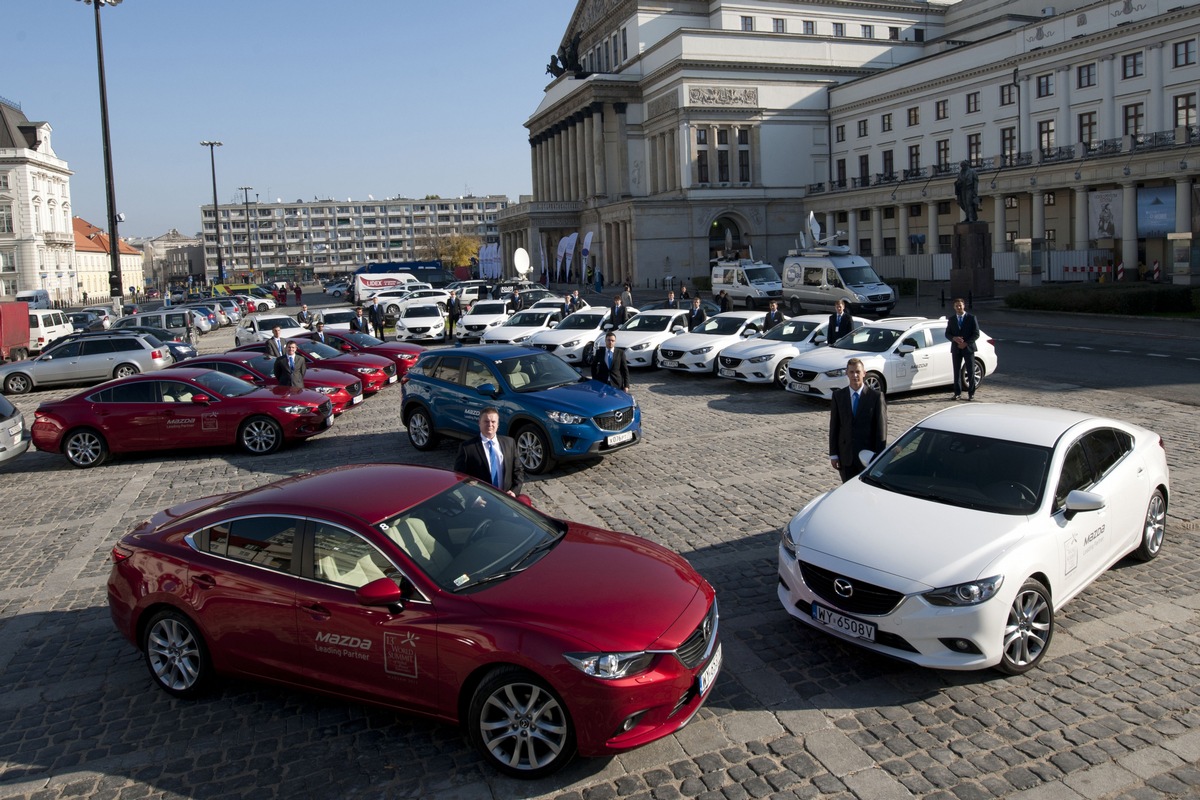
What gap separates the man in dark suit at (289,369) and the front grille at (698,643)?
41.5 ft

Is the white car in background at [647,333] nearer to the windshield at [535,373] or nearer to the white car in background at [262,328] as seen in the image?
the windshield at [535,373]

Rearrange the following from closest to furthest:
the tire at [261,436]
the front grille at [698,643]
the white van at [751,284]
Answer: the front grille at [698,643] → the tire at [261,436] → the white van at [751,284]

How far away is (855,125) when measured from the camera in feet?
228

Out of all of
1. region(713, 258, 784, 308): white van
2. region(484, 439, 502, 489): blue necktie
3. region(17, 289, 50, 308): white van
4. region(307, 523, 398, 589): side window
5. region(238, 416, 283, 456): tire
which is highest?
region(17, 289, 50, 308): white van

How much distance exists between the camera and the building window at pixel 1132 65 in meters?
47.0

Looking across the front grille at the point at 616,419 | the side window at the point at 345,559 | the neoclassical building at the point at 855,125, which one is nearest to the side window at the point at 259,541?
the side window at the point at 345,559

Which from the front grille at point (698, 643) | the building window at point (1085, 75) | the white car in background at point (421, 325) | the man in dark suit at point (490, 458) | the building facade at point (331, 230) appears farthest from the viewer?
the building facade at point (331, 230)

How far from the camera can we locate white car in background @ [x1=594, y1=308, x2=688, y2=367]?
2312 cm

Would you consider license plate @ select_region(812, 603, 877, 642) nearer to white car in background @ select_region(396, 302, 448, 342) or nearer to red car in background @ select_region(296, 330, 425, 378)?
red car in background @ select_region(296, 330, 425, 378)

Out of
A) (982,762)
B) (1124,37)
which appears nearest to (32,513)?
(982,762)

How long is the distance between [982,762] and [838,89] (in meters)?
71.6

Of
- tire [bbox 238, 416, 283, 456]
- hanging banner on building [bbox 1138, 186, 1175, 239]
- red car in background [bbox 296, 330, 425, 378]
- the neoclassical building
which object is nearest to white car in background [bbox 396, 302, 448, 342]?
red car in background [bbox 296, 330, 425, 378]

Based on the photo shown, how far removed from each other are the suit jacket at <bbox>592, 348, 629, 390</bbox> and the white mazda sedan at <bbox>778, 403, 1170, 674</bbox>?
863 cm

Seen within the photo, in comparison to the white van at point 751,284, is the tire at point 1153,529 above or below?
below
